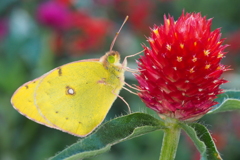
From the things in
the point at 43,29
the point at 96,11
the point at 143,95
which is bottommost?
the point at 143,95

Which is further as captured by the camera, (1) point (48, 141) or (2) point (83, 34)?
(2) point (83, 34)

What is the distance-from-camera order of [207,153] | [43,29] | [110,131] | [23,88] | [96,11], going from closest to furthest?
[207,153] → [110,131] → [23,88] → [43,29] → [96,11]

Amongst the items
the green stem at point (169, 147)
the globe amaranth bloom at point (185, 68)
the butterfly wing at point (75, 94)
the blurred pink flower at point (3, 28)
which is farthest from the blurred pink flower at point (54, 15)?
the green stem at point (169, 147)

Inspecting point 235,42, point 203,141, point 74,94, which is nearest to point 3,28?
point 74,94

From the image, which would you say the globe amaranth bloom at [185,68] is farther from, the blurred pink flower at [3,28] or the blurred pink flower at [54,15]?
the blurred pink flower at [3,28]

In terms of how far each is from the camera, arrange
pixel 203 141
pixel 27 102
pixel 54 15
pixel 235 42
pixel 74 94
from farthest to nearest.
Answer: pixel 235 42, pixel 54 15, pixel 74 94, pixel 27 102, pixel 203 141

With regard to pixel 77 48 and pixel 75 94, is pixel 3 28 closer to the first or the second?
pixel 77 48

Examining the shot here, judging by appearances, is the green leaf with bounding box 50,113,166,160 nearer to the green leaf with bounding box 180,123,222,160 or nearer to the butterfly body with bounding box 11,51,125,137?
the green leaf with bounding box 180,123,222,160

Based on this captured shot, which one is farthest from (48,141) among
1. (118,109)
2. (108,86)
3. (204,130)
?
(204,130)

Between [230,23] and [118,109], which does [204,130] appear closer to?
[118,109]
